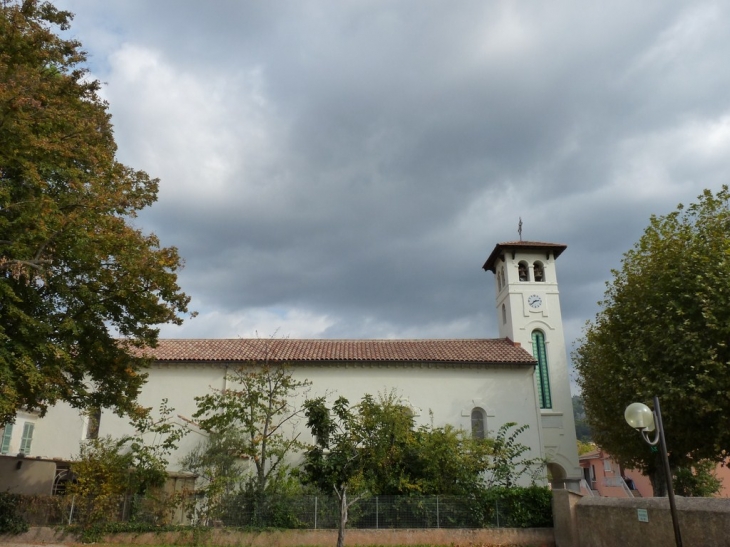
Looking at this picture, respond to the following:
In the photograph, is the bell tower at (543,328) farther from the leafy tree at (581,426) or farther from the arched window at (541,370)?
the leafy tree at (581,426)

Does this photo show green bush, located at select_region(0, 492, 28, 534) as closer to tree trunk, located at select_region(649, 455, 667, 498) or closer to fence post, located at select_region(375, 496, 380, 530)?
→ fence post, located at select_region(375, 496, 380, 530)

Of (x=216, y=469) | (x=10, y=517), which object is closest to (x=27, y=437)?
(x=10, y=517)

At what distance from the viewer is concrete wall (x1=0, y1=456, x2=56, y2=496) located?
2117 centimetres

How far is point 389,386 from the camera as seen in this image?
1110 inches

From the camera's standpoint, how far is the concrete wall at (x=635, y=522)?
39.5 feet

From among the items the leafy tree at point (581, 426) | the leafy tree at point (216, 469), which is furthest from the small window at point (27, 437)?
the leafy tree at point (581, 426)

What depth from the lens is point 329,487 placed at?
66.5 feet

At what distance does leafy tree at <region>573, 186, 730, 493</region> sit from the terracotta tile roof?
6.47 metres

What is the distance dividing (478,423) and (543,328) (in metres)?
7.54

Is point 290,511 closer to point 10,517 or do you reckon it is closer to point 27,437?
point 10,517

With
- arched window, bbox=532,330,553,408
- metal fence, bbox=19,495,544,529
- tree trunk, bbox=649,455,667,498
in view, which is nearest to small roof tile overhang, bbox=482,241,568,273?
arched window, bbox=532,330,553,408

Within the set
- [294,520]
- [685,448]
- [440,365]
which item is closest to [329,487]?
[294,520]

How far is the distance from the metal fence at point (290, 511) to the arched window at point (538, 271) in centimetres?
1743

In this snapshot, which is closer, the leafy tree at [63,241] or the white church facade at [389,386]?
the leafy tree at [63,241]
